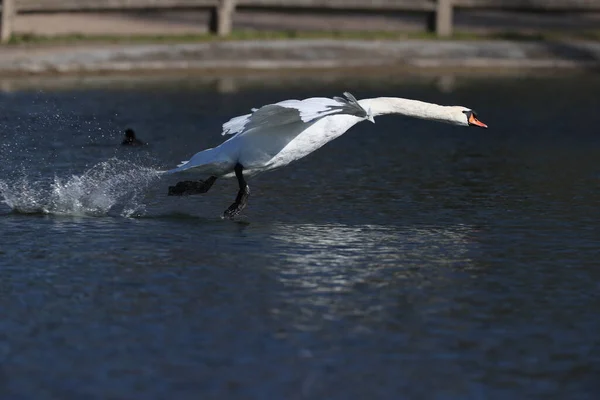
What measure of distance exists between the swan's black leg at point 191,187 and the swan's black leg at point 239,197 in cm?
35

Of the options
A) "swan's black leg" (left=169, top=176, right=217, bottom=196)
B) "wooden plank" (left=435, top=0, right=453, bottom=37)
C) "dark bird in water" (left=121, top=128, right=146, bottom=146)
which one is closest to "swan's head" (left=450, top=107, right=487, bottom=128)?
"swan's black leg" (left=169, top=176, right=217, bottom=196)

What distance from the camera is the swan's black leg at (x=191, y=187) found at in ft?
38.4

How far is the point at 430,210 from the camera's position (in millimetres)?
12203

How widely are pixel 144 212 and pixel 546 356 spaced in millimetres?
5292

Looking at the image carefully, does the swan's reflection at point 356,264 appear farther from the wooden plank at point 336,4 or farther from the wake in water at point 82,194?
the wooden plank at point 336,4

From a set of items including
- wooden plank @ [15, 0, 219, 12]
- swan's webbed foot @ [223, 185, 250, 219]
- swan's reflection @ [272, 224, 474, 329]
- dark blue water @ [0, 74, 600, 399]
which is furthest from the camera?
wooden plank @ [15, 0, 219, 12]

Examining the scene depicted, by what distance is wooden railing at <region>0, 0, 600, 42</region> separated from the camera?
25.6 metres

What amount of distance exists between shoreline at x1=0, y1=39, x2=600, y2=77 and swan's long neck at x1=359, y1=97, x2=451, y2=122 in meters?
12.9

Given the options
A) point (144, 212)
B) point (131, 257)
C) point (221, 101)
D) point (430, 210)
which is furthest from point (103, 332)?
point (221, 101)

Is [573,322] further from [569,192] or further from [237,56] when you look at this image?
[237,56]

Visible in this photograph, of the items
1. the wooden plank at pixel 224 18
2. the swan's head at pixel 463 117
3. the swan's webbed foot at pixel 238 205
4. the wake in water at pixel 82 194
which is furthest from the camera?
the wooden plank at pixel 224 18

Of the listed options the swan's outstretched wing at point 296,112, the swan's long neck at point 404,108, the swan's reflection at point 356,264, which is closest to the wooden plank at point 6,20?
the swan's outstretched wing at point 296,112

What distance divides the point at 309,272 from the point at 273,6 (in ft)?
58.4

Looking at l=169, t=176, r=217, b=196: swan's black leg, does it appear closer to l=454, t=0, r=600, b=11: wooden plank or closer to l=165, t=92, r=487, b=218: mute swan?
l=165, t=92, r=487, b=218: mute swan
